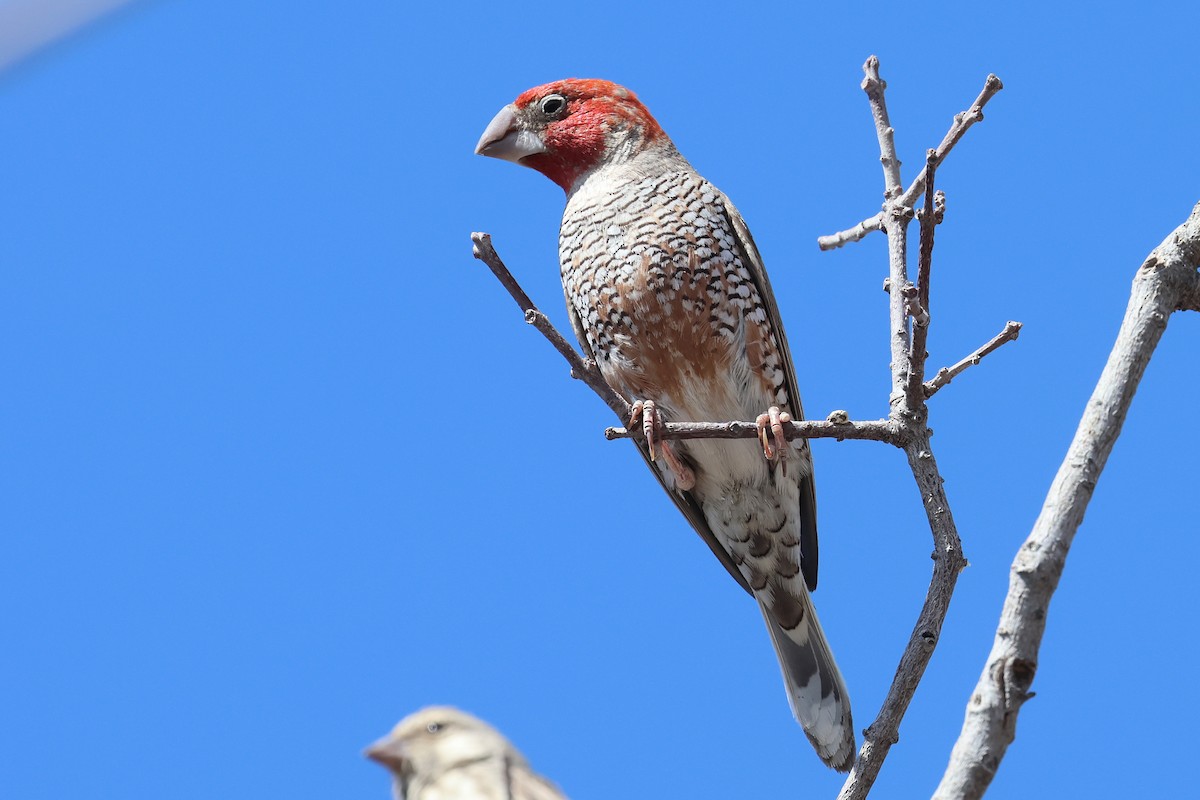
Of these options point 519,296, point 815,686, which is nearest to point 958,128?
point 519,296

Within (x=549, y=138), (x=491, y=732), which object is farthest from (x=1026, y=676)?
(x=549, y=138)

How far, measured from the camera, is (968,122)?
14.4ft

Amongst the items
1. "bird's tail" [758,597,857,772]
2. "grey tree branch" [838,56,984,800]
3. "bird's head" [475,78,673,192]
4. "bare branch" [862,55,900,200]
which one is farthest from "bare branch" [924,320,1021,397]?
"bird's head" [475,78,673,192]

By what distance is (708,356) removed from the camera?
19.6ft

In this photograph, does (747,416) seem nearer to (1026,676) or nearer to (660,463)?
(660,463)

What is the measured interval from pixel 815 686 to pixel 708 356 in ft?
5.34

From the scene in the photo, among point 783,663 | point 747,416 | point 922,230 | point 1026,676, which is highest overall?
point 747,416

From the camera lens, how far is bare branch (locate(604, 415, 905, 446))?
4.12 metres

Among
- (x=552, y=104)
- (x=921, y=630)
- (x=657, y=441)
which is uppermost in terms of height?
(x=552, y=104)

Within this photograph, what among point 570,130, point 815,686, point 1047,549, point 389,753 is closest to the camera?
point 1047,549

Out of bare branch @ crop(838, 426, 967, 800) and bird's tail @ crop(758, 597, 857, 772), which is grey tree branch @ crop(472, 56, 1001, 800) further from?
bird's tail @ crop(758, 597, 857, 772)

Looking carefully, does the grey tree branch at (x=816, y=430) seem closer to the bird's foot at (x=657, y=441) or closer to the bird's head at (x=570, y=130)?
the bird's foot at (x=657, y=441)

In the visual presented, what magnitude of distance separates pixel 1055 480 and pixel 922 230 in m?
0.92

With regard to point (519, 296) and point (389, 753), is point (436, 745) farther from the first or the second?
point (519, 296)
